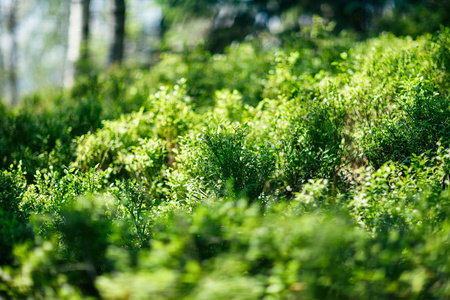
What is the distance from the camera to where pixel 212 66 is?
279 inches

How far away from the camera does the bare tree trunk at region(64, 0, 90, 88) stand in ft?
29.4

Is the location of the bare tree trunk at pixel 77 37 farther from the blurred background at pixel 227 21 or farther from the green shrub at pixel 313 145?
the green shrub at pixel 313 145

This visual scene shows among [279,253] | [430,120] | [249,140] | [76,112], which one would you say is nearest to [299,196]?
[279,253]

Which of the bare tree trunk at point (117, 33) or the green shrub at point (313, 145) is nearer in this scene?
the green shrub at point (313, 145)

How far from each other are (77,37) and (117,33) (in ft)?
4.39

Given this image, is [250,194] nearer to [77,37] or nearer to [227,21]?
[77,37]

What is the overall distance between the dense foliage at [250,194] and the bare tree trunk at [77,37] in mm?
3321

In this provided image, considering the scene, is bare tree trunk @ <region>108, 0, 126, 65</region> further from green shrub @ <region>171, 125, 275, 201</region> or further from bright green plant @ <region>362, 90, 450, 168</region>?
bright green plant @ <region>362, 90, 450, 168</region>

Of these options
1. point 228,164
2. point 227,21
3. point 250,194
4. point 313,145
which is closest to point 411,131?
point 313,145

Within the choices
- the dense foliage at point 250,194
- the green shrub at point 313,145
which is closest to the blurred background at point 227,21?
the dense foliage at point 250,194

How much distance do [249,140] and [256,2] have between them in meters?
7.79

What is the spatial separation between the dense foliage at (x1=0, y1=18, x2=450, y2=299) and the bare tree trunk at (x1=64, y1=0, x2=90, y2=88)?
10.9 ft

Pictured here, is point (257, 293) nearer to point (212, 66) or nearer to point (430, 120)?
point (430, 120)

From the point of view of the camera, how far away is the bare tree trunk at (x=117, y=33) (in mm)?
8828
